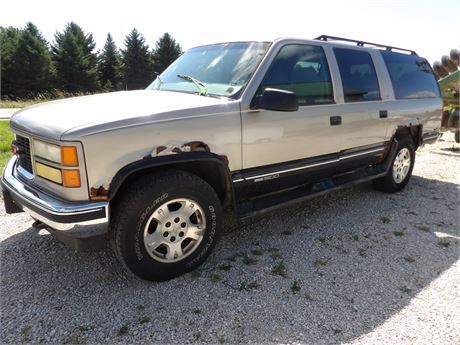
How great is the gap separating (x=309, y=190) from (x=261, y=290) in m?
1.43

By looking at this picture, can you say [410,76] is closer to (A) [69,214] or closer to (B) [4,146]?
(A) [69,214]

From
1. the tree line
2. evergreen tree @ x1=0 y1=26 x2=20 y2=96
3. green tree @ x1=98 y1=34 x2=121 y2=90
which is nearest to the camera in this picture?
evergreen tree @ x1=0 y1=26 x2=20 y2=96

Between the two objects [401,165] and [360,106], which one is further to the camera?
[401,165]

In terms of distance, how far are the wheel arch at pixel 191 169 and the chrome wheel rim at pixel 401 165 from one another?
3.04m

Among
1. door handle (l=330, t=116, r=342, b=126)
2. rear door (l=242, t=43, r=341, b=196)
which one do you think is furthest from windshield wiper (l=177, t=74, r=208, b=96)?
door handle (l=330, t=116, r=342, b=126)

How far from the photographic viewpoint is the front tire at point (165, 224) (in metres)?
2.57

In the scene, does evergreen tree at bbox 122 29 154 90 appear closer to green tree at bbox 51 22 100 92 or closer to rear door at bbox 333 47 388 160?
green tree at bbox 51 22 100 92

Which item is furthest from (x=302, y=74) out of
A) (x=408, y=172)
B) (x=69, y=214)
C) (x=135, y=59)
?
(x=135, y=59)

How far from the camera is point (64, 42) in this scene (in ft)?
154

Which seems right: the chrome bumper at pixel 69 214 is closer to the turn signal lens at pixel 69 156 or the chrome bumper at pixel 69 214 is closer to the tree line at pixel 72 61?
the turn signal lens at pixel 69 156

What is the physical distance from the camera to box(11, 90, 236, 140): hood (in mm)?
2381

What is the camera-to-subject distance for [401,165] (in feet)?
17.0

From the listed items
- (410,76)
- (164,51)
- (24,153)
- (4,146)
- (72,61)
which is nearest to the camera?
(24,153)

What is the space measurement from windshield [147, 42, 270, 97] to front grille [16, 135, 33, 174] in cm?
140
